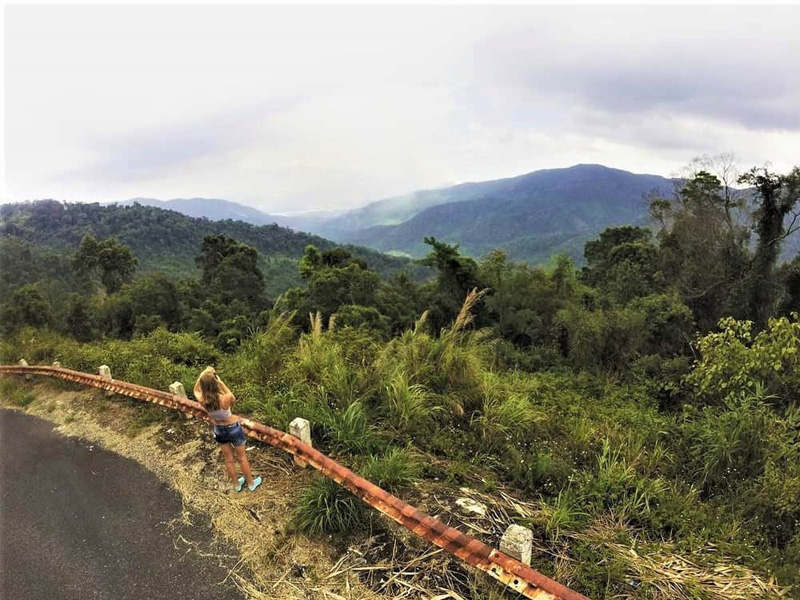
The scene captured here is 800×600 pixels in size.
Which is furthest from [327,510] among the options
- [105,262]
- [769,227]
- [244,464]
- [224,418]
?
[105,262]

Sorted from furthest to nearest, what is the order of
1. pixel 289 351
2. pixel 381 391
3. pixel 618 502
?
pixel 289 351, pixel 381 391, pixel 618 502

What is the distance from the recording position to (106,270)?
112 ft

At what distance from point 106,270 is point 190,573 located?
38.9 meters

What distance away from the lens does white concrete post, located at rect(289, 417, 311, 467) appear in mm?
3795

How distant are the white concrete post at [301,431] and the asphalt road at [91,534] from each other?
2.99ft

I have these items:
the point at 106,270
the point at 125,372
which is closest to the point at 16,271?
the point at 106,270

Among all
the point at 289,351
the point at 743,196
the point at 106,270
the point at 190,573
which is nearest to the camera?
the point at 190,573

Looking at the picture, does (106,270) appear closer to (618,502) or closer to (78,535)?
(78,535)

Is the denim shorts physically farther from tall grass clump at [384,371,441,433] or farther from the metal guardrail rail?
tall grass clump at [384,371,441,433]

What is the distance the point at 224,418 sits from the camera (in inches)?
145

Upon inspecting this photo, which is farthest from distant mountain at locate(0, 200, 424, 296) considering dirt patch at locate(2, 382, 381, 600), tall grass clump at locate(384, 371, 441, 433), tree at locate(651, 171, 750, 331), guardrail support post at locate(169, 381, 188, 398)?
tall grass clump at locate(384, 371, 441, 433)

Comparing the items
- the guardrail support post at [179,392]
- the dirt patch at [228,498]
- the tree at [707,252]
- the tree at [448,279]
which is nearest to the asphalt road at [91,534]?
the dirt patch at [228,498]

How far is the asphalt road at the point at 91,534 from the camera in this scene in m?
3.06

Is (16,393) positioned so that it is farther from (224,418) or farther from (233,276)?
(233,276)
